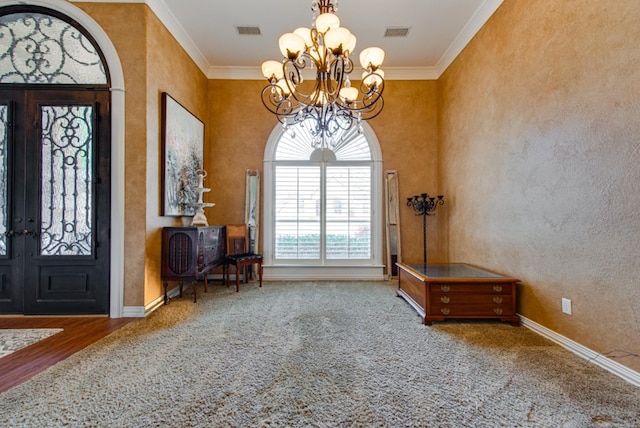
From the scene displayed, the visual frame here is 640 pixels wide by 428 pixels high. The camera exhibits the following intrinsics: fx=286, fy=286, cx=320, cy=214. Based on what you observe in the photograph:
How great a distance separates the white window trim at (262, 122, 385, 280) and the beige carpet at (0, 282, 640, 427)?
1.99 meters

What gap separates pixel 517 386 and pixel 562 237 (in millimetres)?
1330

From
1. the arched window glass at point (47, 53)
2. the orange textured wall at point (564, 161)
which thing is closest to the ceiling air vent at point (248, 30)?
the arched window glass at point (47, 53)

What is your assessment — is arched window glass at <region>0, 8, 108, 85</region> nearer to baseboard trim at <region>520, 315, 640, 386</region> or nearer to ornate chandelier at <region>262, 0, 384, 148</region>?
ornate chandelier at <region>262, 0, 384, 148</region>

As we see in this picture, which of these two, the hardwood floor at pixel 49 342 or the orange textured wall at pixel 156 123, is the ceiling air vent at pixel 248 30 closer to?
the orange textured wall at pixel 156 123

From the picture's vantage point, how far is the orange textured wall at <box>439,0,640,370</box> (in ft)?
6.43

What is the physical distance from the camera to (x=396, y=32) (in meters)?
4.11

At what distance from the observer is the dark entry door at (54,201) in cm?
321

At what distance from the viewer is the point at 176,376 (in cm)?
202

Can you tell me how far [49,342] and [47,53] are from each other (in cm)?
311

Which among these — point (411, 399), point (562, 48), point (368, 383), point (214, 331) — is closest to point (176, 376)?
point (214, 331)

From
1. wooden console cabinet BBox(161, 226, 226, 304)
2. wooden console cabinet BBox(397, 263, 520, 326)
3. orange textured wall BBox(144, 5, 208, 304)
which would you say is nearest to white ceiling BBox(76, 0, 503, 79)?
orange textured wall BBox(144, 5, 208, 304)

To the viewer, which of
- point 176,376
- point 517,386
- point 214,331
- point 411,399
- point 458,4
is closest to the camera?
point 411,399

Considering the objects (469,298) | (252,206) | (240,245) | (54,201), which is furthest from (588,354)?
(54,201)

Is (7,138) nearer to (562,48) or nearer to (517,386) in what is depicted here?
(517,386)
